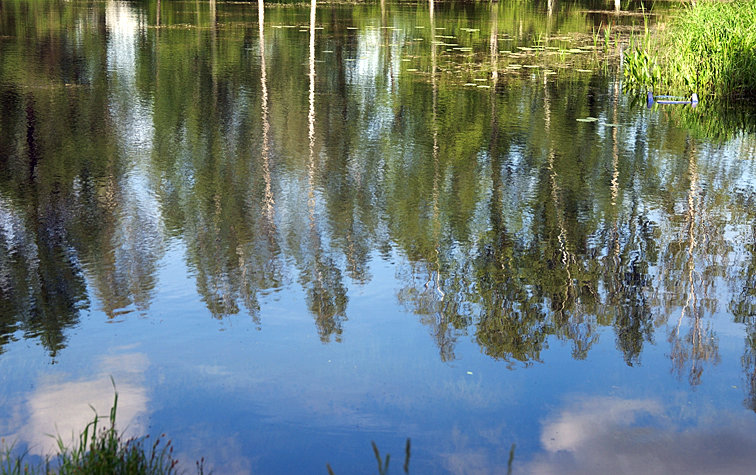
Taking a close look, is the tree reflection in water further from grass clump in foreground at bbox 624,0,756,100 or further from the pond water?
grass clump in foreground at bbox 624,0,756,100

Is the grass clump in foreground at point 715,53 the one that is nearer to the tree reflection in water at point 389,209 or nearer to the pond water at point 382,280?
the tree reflection in water at point 389,209

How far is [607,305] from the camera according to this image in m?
7.03

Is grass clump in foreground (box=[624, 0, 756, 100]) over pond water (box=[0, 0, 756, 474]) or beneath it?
over

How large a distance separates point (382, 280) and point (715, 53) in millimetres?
11495

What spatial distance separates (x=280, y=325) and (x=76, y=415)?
178 centimetres

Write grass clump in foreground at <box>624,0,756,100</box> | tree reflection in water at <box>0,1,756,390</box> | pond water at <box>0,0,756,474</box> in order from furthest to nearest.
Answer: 1. grass clump in foreground at <box>624,0,756,100</box>
2. tree reflection in water at <box>0,1,756,390</box>
3. pond water at <box>0,0,756,474</box>

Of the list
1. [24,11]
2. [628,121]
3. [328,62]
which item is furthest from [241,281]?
[24,11]

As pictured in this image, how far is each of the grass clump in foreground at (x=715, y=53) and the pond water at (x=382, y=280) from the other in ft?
5.80

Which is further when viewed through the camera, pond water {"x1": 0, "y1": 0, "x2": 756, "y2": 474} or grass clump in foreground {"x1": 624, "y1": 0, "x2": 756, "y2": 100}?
grass clump in foreground {"x1": 624, "y1": 0, "x2": 756, "y2": 100}

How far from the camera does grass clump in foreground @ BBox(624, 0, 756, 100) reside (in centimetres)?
1620

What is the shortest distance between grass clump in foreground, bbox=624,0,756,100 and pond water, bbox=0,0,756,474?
1769mm

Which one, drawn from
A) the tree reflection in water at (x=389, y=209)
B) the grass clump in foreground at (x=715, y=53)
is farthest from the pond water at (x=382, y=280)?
the grass clump in foreground at (x=715, y=53)

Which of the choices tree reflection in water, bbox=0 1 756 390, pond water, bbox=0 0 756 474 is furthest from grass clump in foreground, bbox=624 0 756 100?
pond water, bbox=0 0 756 474

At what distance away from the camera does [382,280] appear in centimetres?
749
